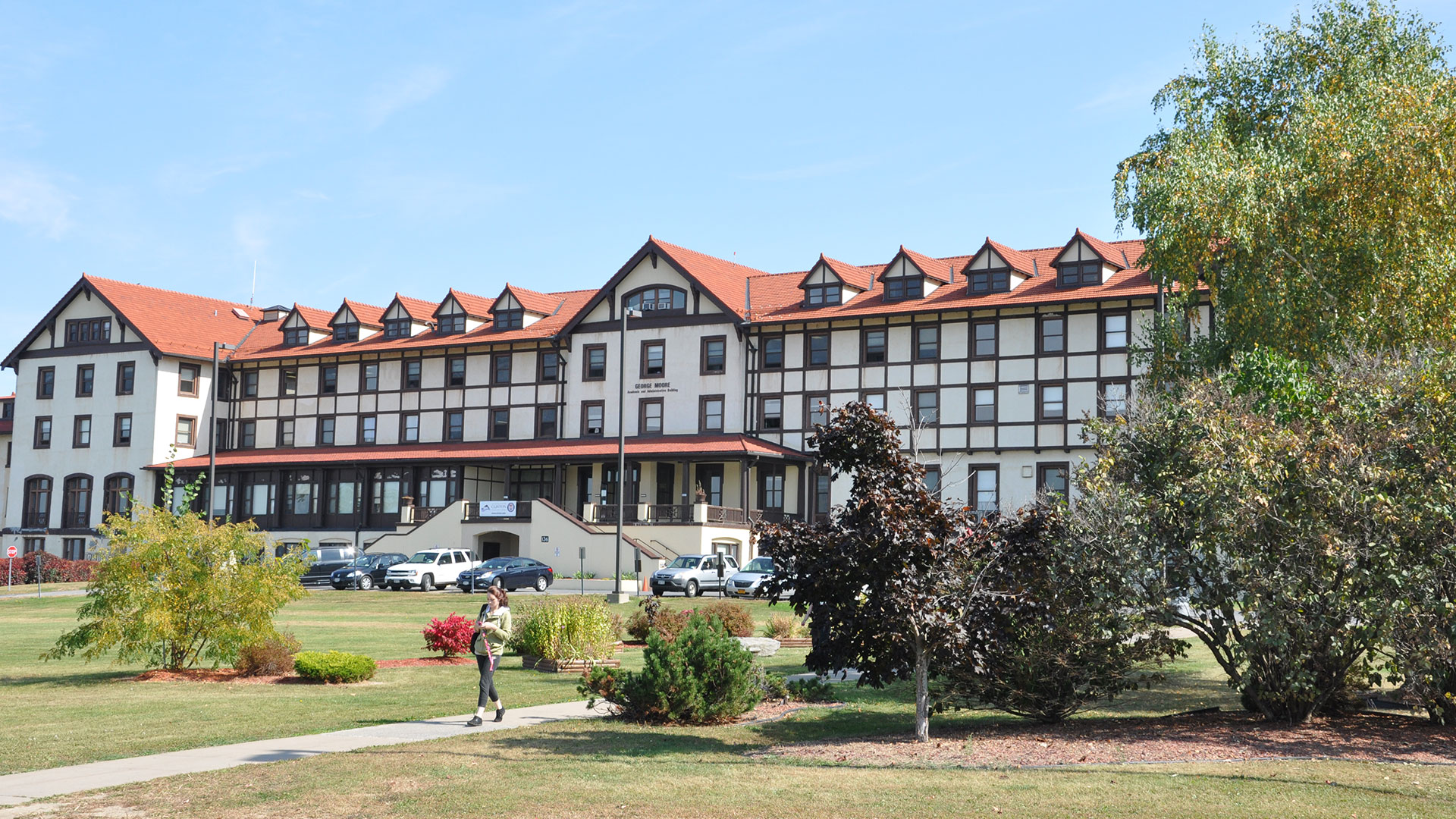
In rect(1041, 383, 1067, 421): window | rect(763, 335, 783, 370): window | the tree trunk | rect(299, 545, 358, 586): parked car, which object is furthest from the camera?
rect(763, 335, 783, 370): window

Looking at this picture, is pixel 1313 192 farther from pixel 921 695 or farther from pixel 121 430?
pixel 121 430

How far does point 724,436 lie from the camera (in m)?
54.5

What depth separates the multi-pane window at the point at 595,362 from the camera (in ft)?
189

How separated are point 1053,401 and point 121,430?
43.7 metres

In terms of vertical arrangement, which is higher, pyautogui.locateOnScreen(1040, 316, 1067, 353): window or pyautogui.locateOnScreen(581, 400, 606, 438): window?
pyautogui.locateOnScreen(1040, 316, 1067, 353): window

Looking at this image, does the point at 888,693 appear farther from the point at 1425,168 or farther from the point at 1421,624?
the point at 1425,168

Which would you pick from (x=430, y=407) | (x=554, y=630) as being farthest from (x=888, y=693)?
(x=430, y=407)

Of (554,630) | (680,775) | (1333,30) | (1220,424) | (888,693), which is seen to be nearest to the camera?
(680,775)

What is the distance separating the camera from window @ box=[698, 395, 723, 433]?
182ft

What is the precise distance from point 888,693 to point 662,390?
3870 cm

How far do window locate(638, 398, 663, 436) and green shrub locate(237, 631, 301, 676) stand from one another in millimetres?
36356

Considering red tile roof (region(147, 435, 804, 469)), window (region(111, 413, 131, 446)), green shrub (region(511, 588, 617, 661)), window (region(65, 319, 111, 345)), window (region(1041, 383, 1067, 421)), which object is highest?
window (region(65, 319, 111, 345))

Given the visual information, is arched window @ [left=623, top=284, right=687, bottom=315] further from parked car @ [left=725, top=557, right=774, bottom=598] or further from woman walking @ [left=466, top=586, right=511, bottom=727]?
woman walking @ [left=466, top=586, right=511, bottom=727]

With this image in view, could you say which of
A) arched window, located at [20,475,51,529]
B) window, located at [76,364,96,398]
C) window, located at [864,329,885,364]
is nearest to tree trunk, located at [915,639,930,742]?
window, located at [864,329,885,364]
